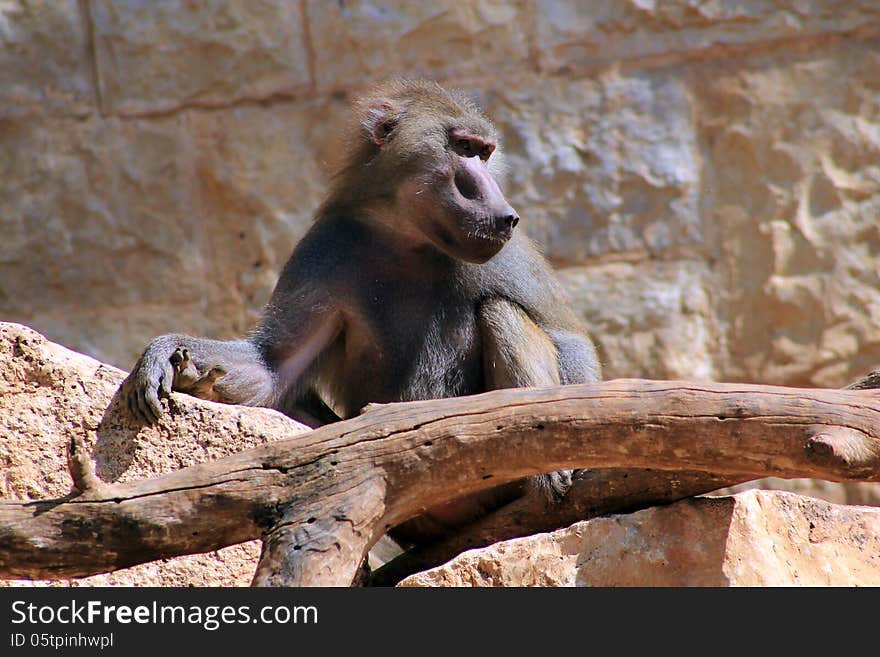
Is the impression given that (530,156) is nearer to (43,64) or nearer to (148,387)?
(43,64)

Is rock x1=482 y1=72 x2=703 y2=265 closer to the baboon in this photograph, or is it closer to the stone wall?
the stone wall

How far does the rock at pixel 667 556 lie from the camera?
10.7 feet

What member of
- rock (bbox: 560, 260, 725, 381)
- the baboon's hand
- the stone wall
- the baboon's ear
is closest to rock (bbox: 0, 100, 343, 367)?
the stone wall

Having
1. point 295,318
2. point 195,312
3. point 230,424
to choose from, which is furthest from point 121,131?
point 230,424

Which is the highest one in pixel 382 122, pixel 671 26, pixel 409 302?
pixel 671 26

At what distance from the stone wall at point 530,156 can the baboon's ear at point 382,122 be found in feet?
5.10

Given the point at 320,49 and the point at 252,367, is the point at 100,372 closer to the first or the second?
the point at 252,367

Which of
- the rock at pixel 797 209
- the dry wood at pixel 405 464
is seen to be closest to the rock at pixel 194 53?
the rock at pixel 797 209

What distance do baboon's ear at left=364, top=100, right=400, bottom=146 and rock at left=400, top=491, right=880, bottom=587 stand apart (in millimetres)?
1401

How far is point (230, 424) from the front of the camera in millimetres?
3355

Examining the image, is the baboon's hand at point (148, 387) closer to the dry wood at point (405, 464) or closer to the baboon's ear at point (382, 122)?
the dry wood at point (405, 464)

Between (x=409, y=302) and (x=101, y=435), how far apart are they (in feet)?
3.50

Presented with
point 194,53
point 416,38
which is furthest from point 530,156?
point 194,53

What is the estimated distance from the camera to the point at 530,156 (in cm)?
552
